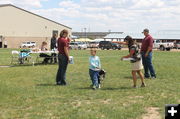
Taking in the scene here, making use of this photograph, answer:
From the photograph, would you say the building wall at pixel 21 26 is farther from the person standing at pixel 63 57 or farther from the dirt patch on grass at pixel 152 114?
the dirt patch on grass at pixel 152 114

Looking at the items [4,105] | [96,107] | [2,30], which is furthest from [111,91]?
[2,30]

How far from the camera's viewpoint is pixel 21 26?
71812 mm

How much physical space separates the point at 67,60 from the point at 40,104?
325 cm

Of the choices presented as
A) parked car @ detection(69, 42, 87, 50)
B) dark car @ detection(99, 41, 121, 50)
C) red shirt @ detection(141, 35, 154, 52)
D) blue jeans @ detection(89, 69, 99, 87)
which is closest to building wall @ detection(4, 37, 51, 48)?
parked car @ detection(69, 42, 87, 50)

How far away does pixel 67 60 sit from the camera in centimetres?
1017

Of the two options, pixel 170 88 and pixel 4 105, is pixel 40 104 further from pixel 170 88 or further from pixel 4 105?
pixel 170 88

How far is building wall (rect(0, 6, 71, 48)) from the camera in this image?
69.2 meters

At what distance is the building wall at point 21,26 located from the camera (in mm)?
69250

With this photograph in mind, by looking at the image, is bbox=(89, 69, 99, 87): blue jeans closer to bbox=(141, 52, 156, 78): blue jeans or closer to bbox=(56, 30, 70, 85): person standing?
bbox=(56, 30, 70, 85): person standing

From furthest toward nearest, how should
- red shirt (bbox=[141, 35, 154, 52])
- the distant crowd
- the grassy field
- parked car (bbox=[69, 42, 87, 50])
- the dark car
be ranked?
parked car (bbox=[69, 42, 87, 50])
the dark car
red shirt (bbox=[141, 35, 154, 52])
the distant crowd
the grassy field

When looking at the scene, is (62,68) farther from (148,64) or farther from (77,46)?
(77,46)

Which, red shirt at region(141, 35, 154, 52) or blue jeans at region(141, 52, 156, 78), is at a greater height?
red shirt at region(141, 35, 154, 52)

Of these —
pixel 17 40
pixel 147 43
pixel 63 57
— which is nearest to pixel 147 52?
pixel 147 43

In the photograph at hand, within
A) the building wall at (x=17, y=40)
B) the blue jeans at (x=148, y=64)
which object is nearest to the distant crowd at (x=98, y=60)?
the blue jeans at (x=148, y=64)
